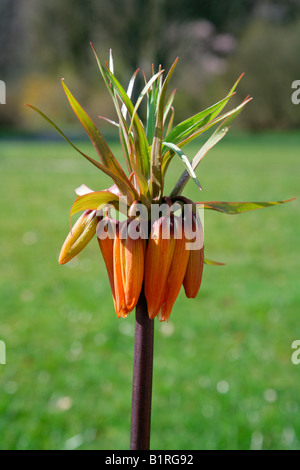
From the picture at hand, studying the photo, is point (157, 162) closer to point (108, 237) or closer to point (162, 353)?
point (108, 237)

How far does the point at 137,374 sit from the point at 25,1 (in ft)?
65.1

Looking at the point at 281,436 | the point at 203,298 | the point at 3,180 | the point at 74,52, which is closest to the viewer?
the point at 281,436

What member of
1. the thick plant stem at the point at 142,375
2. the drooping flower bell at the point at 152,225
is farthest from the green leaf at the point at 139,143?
the thick plant stem at the point at 142,375

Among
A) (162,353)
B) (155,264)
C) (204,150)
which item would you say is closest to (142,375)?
(155,264)

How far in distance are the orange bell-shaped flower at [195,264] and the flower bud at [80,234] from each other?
0.28 feet

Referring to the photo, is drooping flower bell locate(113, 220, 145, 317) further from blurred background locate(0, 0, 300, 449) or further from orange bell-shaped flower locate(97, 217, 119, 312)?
blurred background locate(0, 0, 300, 449)

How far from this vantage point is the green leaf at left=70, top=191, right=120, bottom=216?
1.58 ft

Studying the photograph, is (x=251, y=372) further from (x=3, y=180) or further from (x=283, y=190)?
(x=3, y=180)

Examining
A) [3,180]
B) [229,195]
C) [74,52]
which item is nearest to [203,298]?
[229,195]

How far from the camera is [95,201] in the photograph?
0.49 metres

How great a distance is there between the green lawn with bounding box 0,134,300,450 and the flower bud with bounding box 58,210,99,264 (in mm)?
1254

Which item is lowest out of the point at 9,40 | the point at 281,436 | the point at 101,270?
the point at 9,40

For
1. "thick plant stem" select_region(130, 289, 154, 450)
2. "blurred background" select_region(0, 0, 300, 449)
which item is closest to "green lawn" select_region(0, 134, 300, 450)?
"blurred background" select_region(0, 0, 300, 449)

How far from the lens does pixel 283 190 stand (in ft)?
19.6
